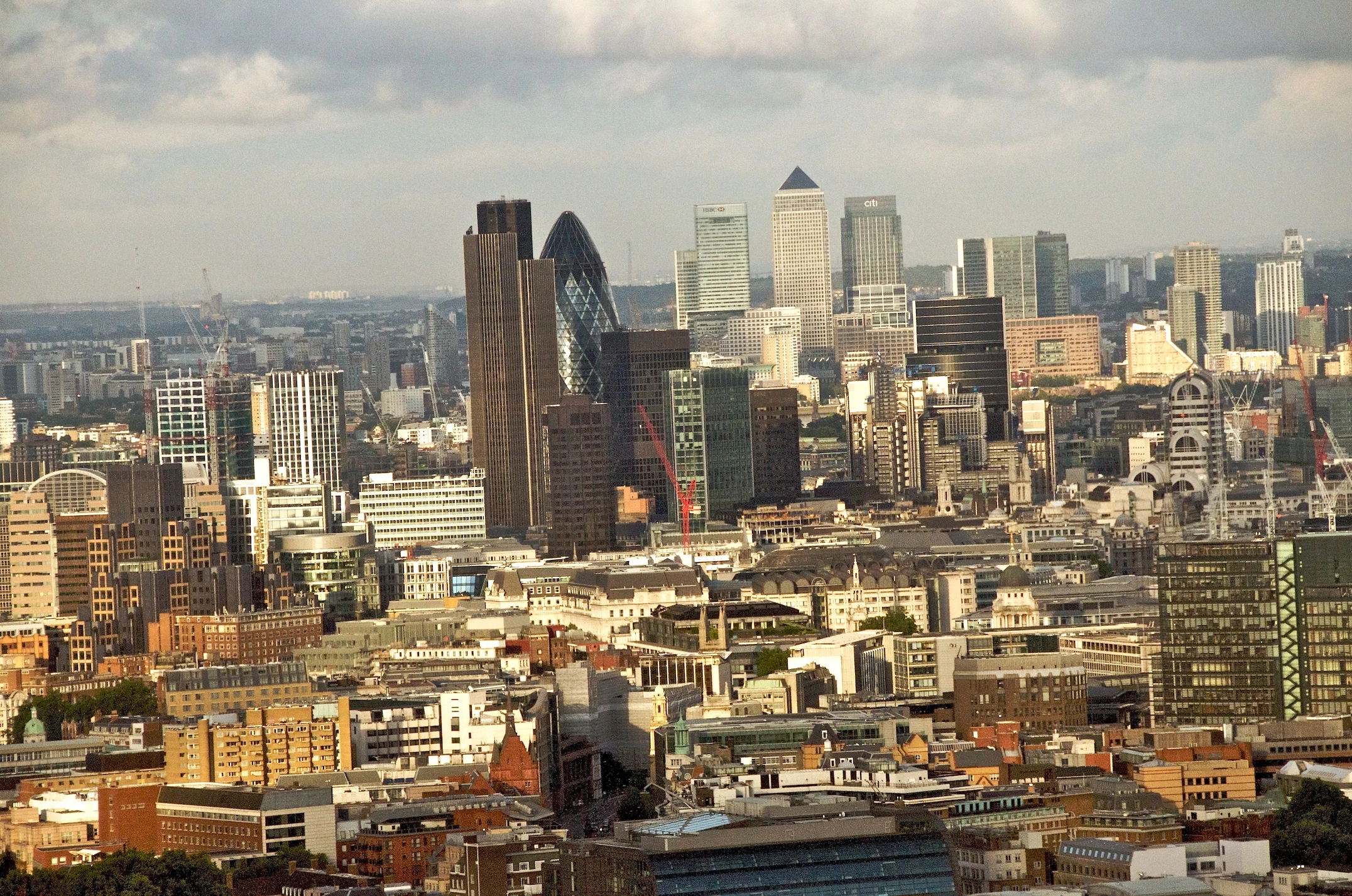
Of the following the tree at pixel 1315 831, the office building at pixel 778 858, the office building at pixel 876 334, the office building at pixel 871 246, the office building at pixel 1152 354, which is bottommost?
the tree at pixel 1315 831

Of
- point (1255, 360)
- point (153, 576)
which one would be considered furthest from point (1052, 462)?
point (153, 576)

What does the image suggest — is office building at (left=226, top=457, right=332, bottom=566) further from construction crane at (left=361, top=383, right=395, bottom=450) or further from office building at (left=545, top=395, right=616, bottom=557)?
construction crane at (left=361, top=383, right=395, bottom=450)

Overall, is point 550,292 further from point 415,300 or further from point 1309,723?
point 1309,723

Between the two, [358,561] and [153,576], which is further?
[358,561]

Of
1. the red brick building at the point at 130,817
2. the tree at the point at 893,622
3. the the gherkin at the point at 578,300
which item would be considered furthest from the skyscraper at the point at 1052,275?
the red brick building at the point at 130,817

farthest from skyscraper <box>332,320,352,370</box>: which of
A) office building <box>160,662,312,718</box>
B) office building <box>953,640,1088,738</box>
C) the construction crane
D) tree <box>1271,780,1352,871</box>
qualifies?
tree <box>1271,780,1352,871</box>

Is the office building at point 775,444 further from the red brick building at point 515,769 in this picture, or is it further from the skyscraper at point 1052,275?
the red brick building at point 515,769

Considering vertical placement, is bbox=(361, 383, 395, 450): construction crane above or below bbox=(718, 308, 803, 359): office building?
below
